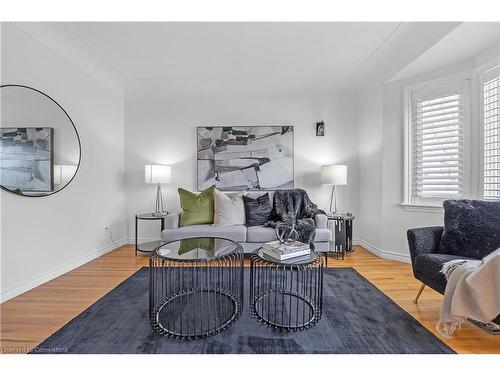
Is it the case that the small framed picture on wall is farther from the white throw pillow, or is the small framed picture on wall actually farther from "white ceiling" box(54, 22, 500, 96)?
the white throw pillow

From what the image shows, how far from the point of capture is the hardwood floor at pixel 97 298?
60.6 inches

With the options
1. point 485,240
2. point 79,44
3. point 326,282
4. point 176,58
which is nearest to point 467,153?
point 485,240

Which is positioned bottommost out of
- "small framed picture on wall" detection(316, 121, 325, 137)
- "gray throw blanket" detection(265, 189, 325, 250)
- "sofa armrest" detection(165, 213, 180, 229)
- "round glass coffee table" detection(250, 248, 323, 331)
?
"round glass coffee table" detection(250, 248, 323, 331)

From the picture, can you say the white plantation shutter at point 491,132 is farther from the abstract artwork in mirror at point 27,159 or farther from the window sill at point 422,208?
the abstract artwork in mirror at point 27,159

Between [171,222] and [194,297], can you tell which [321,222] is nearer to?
[194,297]

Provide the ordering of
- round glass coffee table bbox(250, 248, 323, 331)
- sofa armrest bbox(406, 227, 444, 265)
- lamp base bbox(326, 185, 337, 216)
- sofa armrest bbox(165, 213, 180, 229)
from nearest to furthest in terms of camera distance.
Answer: round glass coffee table bbox(250, 248, 323, 331) → sofa armrest bbox(406, 227, 444, 265) → sofa armrest bbox(165, 213, 180, 229) → lamp base bbox(326, 185, 337, 216)

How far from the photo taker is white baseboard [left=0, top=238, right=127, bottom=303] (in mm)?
2049

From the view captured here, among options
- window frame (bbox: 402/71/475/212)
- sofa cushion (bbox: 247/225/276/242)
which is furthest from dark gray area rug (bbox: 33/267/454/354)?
window frame (bbox: 402/71/475/212)

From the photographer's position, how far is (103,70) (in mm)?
2986

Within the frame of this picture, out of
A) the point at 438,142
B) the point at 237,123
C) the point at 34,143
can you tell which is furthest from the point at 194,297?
the point at 438,142

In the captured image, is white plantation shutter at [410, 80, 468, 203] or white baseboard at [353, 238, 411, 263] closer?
white plantation shutter at [410, 80, 468, 203]

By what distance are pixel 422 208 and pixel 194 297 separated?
2.88 meters

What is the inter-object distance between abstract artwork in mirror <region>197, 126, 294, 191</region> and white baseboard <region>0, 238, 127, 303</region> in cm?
170

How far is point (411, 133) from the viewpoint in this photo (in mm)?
3039
